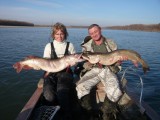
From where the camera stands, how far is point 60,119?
5008 millimetres

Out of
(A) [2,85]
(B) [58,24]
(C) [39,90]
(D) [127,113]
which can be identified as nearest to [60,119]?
(C) [39,90]

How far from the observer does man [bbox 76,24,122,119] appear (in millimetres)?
5371

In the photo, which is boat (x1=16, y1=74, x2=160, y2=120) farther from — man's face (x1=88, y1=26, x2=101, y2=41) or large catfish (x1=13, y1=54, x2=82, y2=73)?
man's face (x1=88, y1=26, x2=101, y2=41)

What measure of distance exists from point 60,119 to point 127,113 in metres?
1.54

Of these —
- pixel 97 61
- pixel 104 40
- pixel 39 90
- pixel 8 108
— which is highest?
pixel 104 40

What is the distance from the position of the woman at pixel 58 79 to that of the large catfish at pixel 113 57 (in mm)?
672

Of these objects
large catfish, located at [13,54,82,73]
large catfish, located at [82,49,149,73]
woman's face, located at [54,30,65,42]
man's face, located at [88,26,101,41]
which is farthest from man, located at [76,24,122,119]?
woman's face, located at [54,30,65,42]

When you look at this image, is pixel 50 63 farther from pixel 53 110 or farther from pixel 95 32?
pixel 95 32

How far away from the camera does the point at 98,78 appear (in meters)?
5.83

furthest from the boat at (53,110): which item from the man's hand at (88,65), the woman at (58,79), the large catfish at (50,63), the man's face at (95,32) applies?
the man's face at (95,32)

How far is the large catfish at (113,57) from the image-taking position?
5578 millimetres

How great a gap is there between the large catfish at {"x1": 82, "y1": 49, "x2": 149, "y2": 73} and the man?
314 millimetres

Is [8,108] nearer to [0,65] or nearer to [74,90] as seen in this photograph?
[74,90]

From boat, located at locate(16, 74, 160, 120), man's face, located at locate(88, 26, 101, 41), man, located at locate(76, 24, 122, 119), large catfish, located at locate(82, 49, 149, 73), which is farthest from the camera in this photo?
man's face, located at locate(88, 26, 101, 41)
